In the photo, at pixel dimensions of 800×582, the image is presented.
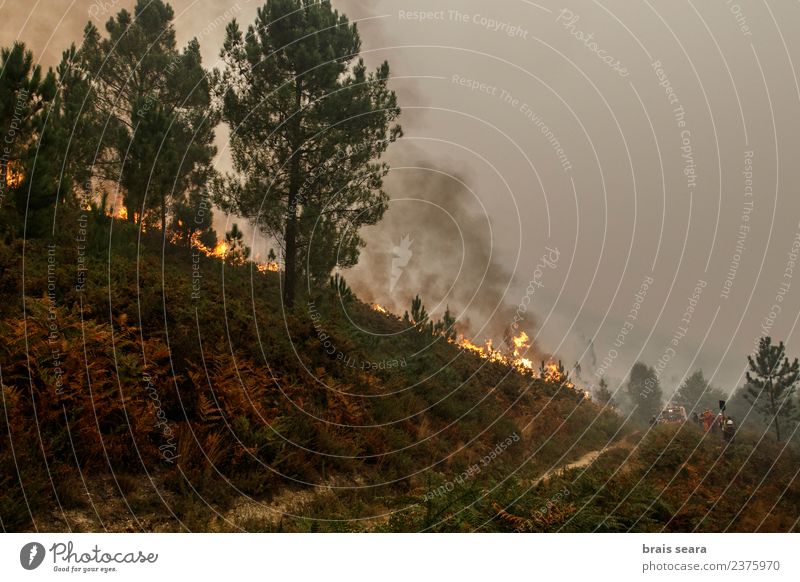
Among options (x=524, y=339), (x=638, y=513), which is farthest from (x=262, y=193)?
(x=524, y=339)

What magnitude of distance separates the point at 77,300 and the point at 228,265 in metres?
11.2

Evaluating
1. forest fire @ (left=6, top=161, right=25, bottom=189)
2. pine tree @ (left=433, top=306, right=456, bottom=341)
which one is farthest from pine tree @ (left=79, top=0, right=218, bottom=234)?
pine tree @ (left=433, top=306, right=456, bottom=341)

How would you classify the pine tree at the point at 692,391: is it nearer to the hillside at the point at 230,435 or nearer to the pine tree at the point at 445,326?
the pine tree at the point at 445,326

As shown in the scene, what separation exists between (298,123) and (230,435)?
39.1ft

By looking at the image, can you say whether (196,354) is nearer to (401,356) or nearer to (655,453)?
(401,356)

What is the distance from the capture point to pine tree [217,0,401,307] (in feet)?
55.2

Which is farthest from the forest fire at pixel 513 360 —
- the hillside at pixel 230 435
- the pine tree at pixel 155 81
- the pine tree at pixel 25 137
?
the pine tree at pixel 25 137

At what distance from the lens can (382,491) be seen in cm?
967

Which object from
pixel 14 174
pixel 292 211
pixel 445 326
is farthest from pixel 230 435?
pixel 445 326

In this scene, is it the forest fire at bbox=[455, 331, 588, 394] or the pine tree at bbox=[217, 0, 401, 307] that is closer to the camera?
the pine tree at bbox=[217, 0, 401, 307]

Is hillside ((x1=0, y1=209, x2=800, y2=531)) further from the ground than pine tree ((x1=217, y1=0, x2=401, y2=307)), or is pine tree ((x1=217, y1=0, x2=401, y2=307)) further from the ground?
pine tree ((x1=217, y1=0, x2=401, y2=307))

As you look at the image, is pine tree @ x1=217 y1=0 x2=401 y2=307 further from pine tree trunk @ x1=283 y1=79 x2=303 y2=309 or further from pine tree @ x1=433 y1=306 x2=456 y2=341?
pine tree @ x1=433 y1=306 x2=456 y2=341

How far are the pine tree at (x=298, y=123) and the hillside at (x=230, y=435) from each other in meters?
3.28

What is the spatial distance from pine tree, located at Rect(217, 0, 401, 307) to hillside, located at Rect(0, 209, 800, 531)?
3279 millimetres
